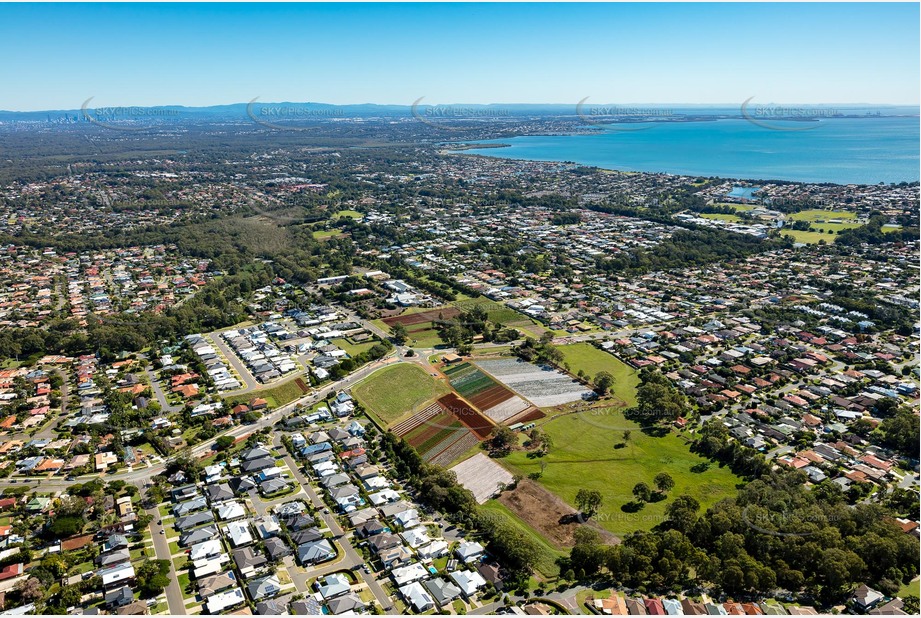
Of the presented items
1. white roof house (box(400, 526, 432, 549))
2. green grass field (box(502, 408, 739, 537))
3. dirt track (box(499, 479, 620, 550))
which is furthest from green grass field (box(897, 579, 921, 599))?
white roof house (box(400, 526, 432, 549))

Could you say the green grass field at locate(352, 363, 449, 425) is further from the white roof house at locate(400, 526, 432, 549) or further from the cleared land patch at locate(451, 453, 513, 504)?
the white roof house at locate(400, 526, 432, 549)

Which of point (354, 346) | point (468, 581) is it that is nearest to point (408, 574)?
point (468, 581)

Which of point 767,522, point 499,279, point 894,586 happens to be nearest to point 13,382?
point 499,279

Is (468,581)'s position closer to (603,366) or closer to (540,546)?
(540,546)

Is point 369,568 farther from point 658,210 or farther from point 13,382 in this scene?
point 658,210

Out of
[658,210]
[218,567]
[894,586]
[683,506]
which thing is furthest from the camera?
[658,210]

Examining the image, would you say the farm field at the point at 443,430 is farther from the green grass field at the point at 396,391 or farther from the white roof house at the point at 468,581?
the white roof house at the point at 468,581
